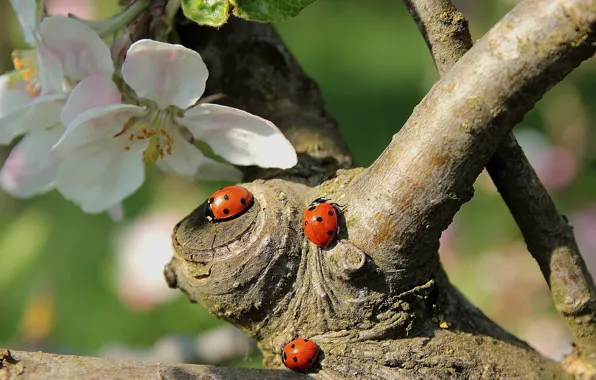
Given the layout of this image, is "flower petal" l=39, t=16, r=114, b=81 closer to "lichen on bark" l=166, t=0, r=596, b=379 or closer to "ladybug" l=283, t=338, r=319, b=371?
"lichen on bark" l=166, t=0, r=596, b=379

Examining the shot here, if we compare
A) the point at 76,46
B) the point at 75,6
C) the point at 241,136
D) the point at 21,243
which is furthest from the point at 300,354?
the point at 75,6

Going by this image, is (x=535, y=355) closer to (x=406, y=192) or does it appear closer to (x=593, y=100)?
(x=406, y=192)

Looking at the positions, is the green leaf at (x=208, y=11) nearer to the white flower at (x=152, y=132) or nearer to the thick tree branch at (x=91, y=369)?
the white flower at (x=152, y=132)

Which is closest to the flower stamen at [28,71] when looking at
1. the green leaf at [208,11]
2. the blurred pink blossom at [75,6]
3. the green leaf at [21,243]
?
the green leaf at [208,11]

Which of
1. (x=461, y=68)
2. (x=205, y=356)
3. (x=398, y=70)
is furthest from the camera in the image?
(x=398, y=70)

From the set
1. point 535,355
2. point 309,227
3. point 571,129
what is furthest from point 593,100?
point 309,227

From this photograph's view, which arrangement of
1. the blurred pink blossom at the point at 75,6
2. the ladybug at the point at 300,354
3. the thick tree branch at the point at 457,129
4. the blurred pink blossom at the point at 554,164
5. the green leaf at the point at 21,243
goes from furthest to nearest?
the blurred pink blossom at the point at 75,6
the green leaf at the point at 21,243
the blurred pink blossom at the point at 554,164
the ladybug at the point at 300,354
the thick tree branch at the point at 457,129
